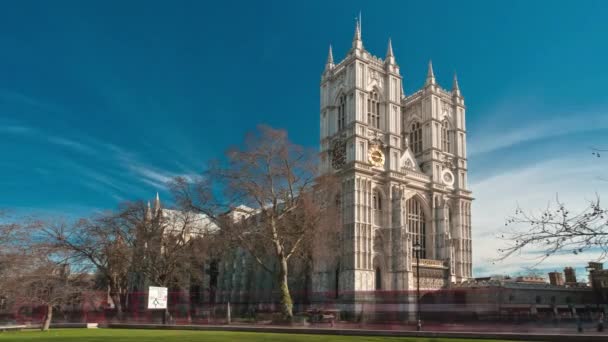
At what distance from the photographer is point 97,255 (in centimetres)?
4162

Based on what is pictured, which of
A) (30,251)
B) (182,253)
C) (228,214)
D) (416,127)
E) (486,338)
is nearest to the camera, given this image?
(486,338)

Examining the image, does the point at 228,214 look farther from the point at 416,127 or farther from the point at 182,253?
the point at 416,127

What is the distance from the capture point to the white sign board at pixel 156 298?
2908 centimetres

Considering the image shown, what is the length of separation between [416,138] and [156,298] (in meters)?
41.9

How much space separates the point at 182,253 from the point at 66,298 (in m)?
11.6

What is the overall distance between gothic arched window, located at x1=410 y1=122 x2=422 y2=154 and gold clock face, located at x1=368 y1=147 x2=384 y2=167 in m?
9.04

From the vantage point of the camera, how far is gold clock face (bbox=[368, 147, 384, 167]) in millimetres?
54016

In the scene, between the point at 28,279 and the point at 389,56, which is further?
the point at 389,56

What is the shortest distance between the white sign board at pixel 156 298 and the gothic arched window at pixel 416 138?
39803 millimetres

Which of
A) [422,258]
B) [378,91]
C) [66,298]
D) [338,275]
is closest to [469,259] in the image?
[422,258]

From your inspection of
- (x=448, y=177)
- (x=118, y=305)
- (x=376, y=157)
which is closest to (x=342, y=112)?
(x=376, y=157)

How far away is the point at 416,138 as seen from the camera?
2496 inches

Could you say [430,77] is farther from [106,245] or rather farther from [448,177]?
[106,245]

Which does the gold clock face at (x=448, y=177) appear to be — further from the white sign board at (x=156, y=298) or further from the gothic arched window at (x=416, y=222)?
the white sign board at (x=156, y=298)
